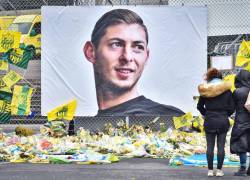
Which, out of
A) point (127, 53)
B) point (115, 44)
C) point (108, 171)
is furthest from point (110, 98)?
point (108, 171)

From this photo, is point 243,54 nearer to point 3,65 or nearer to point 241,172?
point 241,172

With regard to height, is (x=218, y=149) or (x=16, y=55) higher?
(x=16, y=55)

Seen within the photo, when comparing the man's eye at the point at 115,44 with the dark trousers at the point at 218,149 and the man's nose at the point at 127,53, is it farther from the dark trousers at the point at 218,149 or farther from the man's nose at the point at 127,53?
the dark trousers at the point at 218,149

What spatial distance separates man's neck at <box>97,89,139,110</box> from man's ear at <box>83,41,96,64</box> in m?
0.81

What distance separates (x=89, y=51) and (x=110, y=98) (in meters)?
1.17

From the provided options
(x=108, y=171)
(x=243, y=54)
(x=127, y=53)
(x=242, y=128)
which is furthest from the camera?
(x=127, y=53)

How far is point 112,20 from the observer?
41.0ft

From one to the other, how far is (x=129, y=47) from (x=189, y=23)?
146 centimetres

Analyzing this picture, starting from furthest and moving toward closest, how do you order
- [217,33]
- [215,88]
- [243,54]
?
1. [217,33]
2. [243,54]
3. [215,88]

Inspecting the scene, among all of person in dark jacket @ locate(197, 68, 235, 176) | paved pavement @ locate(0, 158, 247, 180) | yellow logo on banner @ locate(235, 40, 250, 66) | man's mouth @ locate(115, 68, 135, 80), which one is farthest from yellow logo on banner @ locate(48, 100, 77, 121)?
person in dark jacket @ locate(197, 68, 235, 176)

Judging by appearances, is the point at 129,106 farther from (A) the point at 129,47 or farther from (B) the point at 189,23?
(B) the point at 189,23

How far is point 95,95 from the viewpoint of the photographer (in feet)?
40.9

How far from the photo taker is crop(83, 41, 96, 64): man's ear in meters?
12.5

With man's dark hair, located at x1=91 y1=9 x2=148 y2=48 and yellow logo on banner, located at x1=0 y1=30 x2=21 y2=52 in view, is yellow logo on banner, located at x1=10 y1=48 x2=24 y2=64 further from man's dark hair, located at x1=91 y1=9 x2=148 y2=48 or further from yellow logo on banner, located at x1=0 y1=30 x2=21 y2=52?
man's dark hair, located at x1=91 y1=9 x2=148 y2=48
